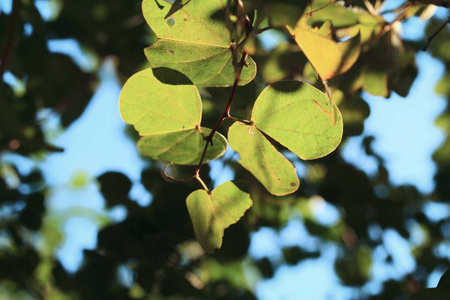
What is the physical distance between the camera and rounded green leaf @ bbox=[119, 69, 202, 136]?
61 cm

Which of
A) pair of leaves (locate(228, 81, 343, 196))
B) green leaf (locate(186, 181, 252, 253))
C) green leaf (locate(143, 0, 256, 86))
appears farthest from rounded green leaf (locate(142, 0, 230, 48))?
green leaf (locate(186, 181, 252, 253))

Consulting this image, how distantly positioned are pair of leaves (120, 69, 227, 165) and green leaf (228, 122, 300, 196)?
0.09ft

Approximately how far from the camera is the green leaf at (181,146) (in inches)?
26.0

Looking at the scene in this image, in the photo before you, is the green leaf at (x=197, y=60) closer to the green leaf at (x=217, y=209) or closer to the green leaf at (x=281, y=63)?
the green leaf at (x=217, y=209)

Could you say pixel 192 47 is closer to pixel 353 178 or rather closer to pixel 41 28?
pixel 41 28

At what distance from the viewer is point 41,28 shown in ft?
4.02

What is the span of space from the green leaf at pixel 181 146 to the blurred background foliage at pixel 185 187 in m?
0.19

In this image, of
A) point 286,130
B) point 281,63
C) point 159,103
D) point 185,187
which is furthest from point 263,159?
point 185,187

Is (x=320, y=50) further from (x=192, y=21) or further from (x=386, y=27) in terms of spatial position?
(x=386, y=27)

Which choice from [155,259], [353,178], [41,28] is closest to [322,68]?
[155,259]

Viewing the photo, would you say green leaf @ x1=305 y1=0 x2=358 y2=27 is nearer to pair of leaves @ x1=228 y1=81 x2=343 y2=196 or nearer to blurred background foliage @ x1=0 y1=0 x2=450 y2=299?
blurred background foliage @ x1=0 y1=0 x2=450 y2=299

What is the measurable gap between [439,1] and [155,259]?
849 mm

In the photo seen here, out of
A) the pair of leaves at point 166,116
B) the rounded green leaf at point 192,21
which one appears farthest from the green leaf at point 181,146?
the rounded green leaf at point 192,21

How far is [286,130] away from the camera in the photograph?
63cm
